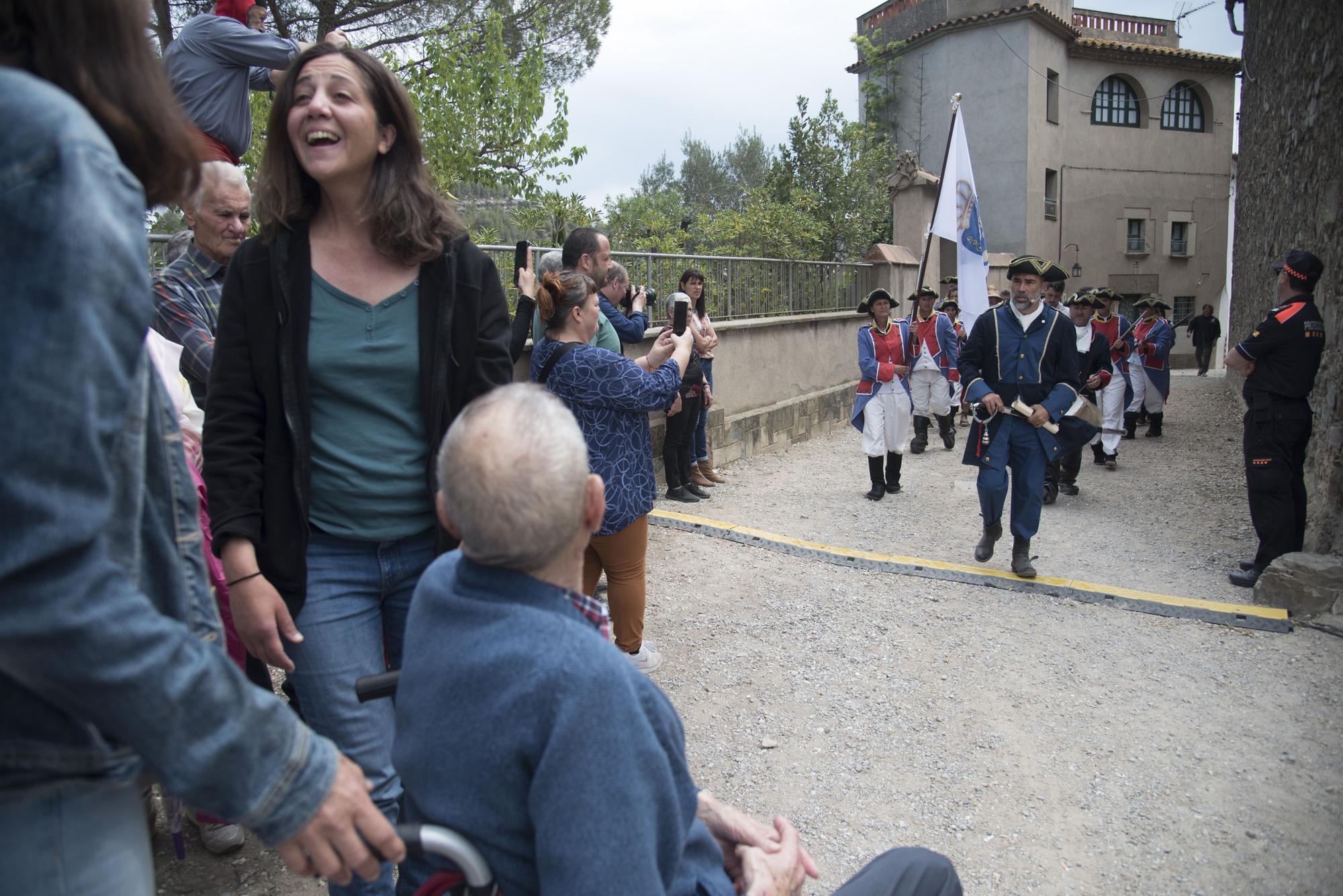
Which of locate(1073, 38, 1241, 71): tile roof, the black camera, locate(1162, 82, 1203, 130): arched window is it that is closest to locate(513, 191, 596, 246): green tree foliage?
the black camera

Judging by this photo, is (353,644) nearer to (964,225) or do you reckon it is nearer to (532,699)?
(532,699)

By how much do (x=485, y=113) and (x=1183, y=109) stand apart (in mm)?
28711

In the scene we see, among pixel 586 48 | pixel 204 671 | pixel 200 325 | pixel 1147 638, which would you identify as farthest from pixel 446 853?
pixel 586 48

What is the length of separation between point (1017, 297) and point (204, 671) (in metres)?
6.18

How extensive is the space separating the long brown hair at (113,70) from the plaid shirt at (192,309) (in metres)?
1.74

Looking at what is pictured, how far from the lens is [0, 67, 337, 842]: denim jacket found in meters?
0.90

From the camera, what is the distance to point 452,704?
1.38m

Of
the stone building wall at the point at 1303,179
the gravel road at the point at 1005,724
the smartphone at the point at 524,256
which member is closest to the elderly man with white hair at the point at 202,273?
the gravel road at the point at 1005,724

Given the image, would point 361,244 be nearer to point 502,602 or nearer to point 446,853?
point 502,602

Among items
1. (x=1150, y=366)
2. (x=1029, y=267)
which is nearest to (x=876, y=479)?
(x=1029, y=267)

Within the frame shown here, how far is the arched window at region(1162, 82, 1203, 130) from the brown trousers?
3275 cm

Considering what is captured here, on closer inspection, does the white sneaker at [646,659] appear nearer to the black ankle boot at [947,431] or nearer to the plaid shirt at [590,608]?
the plaid shirt at [590,608]

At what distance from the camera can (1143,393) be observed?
12.7m

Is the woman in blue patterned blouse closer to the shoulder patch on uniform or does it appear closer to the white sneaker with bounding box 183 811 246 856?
the white sneaker with bounding box 183 811 246 856
